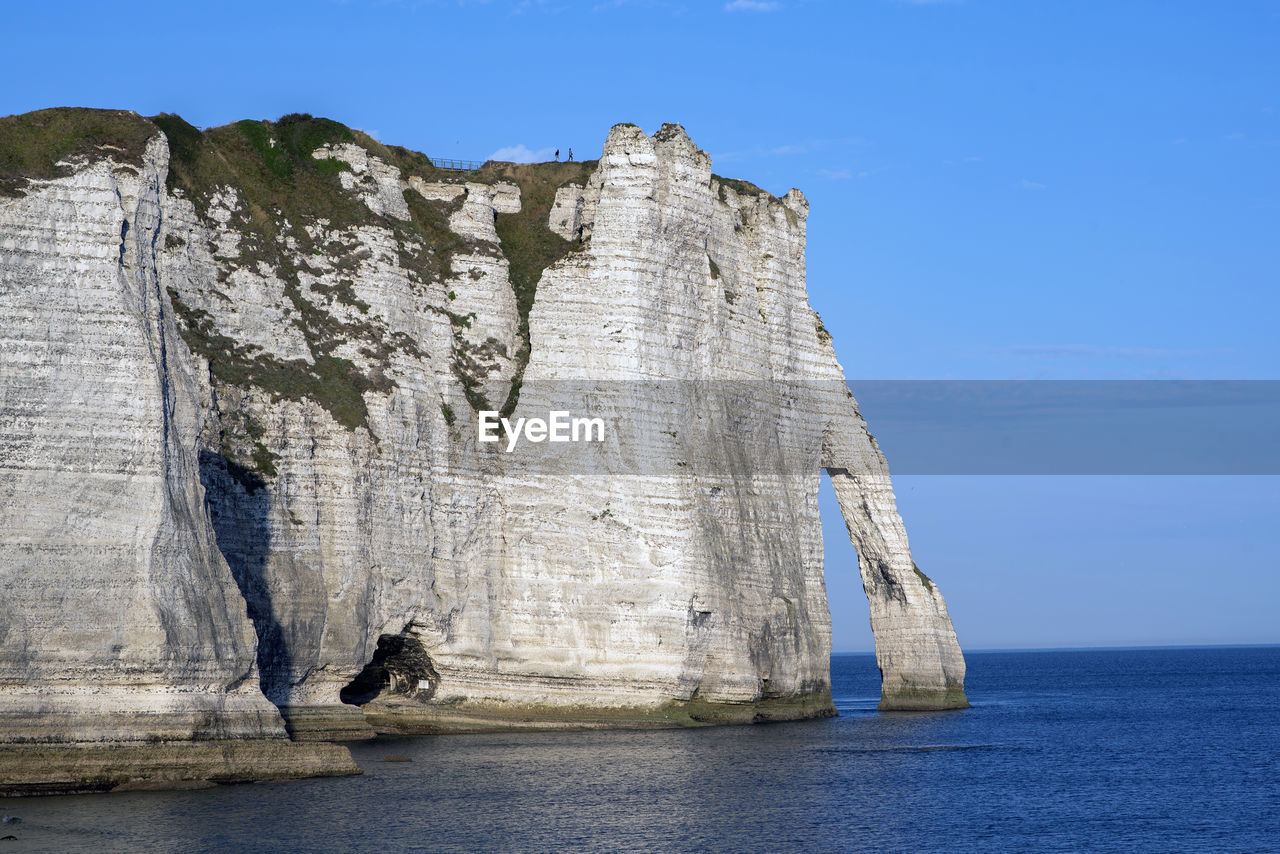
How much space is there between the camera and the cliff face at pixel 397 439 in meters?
37.3

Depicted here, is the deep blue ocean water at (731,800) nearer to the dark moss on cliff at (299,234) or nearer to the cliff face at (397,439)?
the cliff face at (397,439)

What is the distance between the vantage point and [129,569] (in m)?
36.5

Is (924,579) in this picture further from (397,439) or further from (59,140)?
(59,140)

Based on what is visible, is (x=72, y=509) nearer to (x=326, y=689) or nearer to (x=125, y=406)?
(x=125, y=406)

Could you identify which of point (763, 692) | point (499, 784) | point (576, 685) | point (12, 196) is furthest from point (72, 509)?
point (763, 692)

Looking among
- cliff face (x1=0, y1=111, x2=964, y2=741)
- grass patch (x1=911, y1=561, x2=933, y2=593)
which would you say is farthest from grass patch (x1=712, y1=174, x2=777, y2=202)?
grass patch (x1=911, y1=561, x2=933, y2=593)

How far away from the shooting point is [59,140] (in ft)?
136

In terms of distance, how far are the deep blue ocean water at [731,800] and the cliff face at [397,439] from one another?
3.00 m

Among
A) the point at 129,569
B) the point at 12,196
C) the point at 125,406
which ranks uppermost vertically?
the point at 12,196

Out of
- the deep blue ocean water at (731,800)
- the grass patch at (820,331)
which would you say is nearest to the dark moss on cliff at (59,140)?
the deep blue ocean water at (731,800)

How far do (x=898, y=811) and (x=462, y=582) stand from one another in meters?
20.0

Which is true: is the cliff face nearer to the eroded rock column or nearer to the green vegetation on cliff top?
the green vegetation on cliff top

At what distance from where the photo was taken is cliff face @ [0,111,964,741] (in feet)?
122

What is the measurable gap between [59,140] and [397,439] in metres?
15.2
